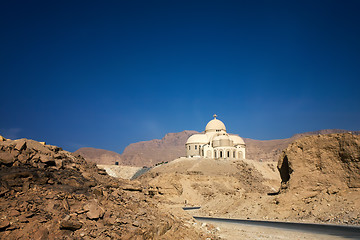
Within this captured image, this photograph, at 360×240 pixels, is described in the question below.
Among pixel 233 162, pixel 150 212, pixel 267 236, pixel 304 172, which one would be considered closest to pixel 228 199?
pixel 304 172

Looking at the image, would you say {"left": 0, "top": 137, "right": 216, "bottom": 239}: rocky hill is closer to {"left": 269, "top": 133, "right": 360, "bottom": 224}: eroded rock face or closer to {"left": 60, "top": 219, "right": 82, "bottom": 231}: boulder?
{"left": 60, "top": 219, "right": 82, "bottom": 231}: boulder

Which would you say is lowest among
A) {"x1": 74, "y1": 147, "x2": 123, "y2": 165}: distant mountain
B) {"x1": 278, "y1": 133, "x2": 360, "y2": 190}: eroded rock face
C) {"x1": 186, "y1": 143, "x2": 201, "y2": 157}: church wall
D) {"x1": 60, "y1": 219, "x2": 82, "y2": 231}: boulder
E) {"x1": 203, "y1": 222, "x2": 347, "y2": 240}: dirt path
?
{"x1": 203, "y1": 222, "x2": 347, "y2": 240}: dirt path

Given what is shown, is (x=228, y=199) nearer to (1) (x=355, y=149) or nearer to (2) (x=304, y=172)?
(2) (x=304, y=172)

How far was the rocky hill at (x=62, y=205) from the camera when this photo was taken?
7.01m

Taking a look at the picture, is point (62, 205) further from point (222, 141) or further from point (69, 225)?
point (222, 141)

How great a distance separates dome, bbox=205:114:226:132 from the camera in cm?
7594

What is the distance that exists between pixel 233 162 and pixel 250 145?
95.7 meters

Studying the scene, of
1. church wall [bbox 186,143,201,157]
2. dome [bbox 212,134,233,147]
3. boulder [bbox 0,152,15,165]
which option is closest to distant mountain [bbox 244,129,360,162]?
dome [bbox 212,134,233,147]

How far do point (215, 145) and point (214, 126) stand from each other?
913cm

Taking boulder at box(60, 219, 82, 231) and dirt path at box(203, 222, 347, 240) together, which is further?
dirt path at box(203, 222, 347, 240)

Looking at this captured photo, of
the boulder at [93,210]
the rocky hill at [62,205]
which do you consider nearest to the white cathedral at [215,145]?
the rocky hill at [62,205]

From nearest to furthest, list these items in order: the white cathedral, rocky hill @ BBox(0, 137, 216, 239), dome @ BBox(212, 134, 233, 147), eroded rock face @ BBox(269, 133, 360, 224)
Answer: rocky hill @ BBox(0, 137, 216, 239) < eroded rock face @ BBox(269, 133, 360, 224) < the white cathedral < dome @ BBox(212, 134, 233, 147)

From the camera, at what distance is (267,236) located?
42.3 ft

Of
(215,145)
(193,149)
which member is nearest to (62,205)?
(215,145)
